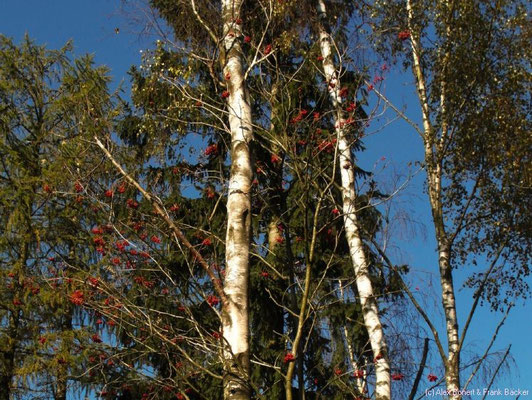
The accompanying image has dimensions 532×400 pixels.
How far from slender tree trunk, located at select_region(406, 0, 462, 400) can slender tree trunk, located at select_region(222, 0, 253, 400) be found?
4.02m

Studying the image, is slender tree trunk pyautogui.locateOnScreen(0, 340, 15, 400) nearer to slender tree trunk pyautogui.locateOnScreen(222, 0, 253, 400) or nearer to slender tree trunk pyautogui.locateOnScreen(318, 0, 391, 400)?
slender tree trunk pyautogui.locateOnScreen(318, 0, 391, 400)

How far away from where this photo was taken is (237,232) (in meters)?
4.68

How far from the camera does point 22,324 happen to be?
1064 centimetres

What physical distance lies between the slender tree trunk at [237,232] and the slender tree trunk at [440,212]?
13.2 ft

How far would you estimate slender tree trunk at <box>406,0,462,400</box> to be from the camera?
25.8 feet

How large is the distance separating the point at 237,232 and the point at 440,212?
521 centimetres

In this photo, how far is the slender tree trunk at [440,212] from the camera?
788cm

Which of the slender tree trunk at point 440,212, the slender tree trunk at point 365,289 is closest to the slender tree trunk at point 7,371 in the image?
the slender tree trunk at point 365,289

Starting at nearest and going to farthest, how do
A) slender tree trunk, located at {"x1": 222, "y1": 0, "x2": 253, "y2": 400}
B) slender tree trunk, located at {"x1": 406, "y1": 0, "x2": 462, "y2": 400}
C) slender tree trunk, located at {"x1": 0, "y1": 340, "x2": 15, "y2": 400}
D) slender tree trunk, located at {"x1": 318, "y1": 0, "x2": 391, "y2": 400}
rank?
1. slender tree trunk, located at {"x1": 222, "y1": 0, "x2": 253, "y2": 400}
2. slender tree trunk, located at {"x1": 318, "y1": 0, "x2": 391, "y2": 400}
3. slender tree trunk, located at {"x1": 406, "y1": 0, "x2": 462, "y2": 400}
4. slender tree trunk, located at {"x1": 0, "y1": 340, "x2": 15, "y2": 400}

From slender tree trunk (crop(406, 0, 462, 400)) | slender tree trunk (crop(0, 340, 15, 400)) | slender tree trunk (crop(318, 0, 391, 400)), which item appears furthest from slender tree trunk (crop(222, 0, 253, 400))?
slender tree trunk (crop(0, 340, 15, 400))

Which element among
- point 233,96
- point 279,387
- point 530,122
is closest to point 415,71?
point 530,122

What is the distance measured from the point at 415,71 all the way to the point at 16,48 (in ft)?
24.7

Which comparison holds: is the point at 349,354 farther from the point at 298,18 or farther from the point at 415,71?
the point at 298,18

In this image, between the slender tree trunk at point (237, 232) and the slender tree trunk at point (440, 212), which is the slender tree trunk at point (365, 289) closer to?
the slender tree trunk at point (440, 212)
